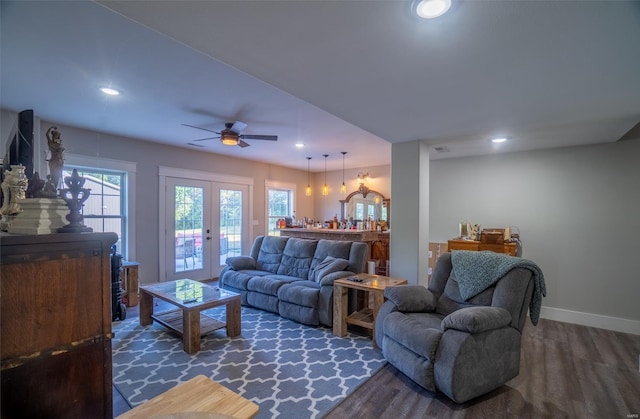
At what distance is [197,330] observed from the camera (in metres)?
2.90

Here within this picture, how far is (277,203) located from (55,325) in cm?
632

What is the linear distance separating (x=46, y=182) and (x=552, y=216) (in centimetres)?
514

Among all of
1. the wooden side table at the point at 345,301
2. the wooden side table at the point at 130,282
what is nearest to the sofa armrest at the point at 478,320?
the wooden side table at the point at 345,301

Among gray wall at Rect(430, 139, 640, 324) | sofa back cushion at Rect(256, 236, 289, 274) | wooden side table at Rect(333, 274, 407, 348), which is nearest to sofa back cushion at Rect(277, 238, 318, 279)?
sofa back cushion at Rect(256, 236, 289, 274)

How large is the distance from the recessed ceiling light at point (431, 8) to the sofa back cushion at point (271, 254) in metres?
3.86

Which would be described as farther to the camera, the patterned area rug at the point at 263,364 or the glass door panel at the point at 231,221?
the glass door panel at the point at 231,221

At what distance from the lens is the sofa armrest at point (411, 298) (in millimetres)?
2664

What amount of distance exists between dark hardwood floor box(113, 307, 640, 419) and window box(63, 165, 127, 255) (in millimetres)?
2991

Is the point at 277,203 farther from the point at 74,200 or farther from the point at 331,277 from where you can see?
the point at 74,200

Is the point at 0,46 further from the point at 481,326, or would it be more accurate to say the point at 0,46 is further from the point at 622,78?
the point at 622,78

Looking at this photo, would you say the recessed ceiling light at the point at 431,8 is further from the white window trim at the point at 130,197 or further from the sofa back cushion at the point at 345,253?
the white window trim at the point at 130,197

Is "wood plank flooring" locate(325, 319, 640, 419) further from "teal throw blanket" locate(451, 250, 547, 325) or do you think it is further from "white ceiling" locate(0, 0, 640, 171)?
"white ceiling" locate(0, 0, 640, 171)

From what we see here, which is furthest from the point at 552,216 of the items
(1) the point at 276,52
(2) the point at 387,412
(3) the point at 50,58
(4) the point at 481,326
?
(3) the point at 50,58

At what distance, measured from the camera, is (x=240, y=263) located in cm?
457
